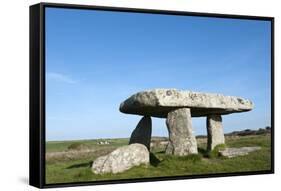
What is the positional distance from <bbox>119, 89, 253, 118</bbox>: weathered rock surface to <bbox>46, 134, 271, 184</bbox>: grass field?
64 centimetres

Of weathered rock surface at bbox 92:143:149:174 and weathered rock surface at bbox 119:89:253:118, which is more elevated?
weathered rock surface at bbox 119:89:253:118

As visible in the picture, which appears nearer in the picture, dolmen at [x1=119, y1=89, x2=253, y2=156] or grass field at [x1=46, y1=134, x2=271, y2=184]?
grass field at [x1=46, y1=134, x2=271, y2=184]

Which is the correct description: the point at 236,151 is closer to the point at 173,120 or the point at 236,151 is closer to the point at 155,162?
the point at 173,120

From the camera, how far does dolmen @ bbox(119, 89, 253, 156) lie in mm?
14164

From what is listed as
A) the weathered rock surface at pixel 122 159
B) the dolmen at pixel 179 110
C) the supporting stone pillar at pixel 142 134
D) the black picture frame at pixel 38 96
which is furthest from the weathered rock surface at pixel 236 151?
the black picture frame at pixel 38 96

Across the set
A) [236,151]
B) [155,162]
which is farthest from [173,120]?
[236,151]

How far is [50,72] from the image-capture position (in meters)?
12.8

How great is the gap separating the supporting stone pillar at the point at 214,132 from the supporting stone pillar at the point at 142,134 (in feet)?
4.73

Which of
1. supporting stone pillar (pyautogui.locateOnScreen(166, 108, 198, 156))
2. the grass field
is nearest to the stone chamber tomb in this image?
supporting stone pillar (pyautogui.locateOnScreen(166, 108, 198, 156))

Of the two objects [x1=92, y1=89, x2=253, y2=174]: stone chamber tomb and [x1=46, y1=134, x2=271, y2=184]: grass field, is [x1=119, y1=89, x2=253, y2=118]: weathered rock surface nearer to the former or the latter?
[x1=92, y1=89, x2=253, y2=174]: stone chamber tomb

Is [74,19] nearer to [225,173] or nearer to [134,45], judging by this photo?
[134,45]

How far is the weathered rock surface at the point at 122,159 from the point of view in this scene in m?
13.5

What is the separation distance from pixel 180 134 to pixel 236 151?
141 centimetres

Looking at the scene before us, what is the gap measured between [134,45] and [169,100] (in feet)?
4.21
